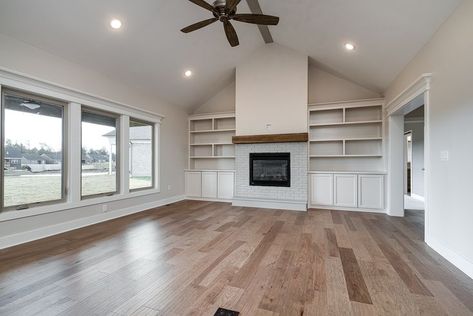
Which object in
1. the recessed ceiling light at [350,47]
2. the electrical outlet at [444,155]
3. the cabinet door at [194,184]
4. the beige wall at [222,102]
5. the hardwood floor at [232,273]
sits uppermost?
the recessed ceiling light at [350,47]

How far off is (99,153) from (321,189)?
189 inches

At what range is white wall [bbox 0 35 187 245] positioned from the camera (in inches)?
118

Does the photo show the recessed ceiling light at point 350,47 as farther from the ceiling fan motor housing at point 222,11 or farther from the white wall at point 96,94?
the white wall at point 96,94

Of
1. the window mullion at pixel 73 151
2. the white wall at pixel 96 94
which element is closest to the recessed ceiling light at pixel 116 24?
the white wall at pixel 96 94

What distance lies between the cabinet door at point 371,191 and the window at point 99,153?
5265 mm

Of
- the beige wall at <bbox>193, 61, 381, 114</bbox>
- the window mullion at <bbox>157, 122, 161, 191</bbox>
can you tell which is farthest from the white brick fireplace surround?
the window mullion at <bbox>157, 122, 161, 191</bbox>

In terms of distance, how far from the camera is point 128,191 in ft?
15.9

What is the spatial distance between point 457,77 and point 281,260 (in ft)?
9.02

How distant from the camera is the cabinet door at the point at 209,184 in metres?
6.34

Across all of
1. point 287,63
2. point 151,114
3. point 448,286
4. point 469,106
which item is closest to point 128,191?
point 151,114

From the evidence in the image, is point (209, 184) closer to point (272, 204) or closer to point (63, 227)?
point (272, 204)

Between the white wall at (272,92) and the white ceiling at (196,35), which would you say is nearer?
the white ceiling at (196,35)

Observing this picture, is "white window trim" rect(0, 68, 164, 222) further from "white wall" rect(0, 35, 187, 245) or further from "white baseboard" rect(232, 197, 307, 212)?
"white baseboard" rect(232, 197, 307, 212)

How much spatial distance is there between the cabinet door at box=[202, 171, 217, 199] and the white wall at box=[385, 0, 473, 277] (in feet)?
15.0
